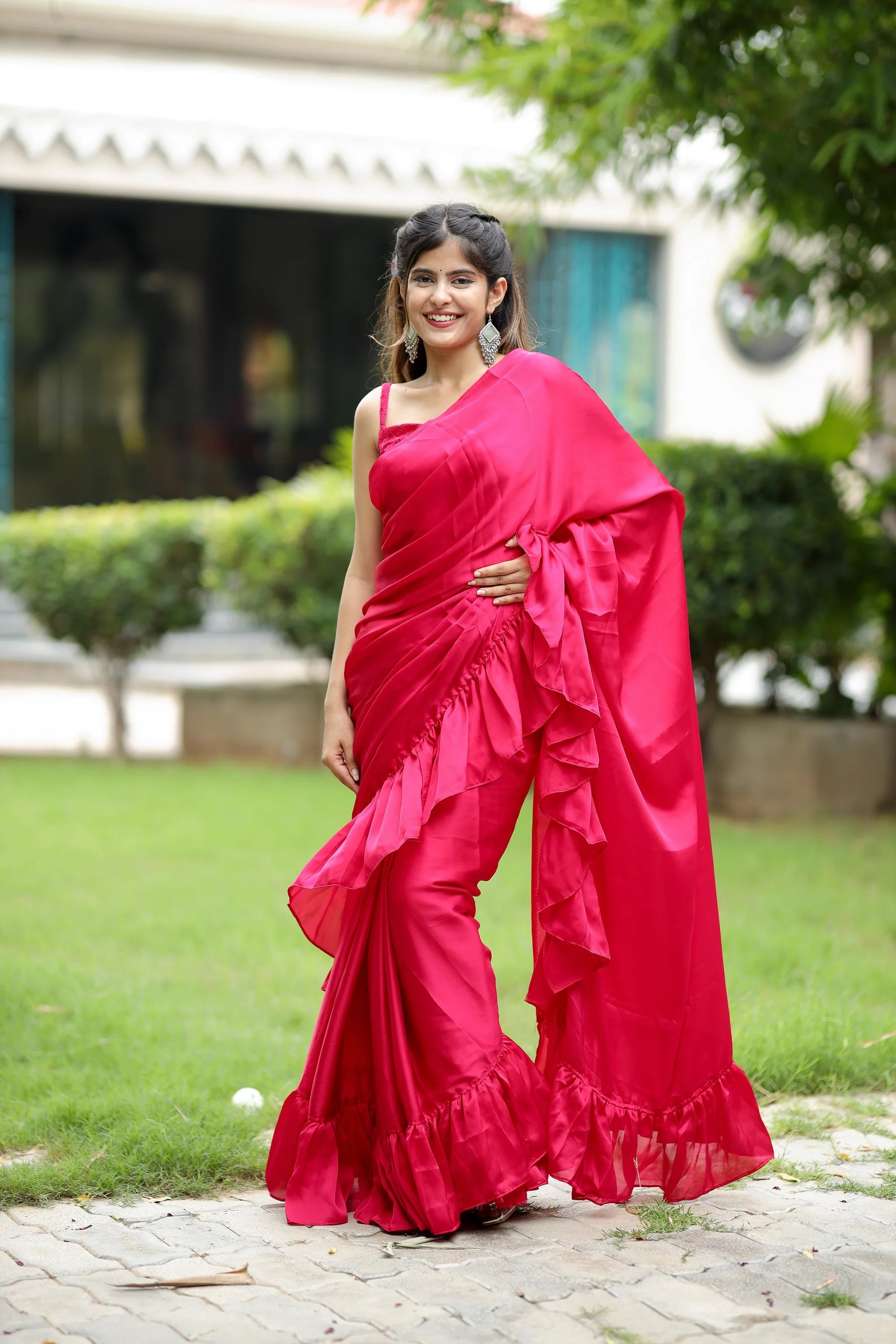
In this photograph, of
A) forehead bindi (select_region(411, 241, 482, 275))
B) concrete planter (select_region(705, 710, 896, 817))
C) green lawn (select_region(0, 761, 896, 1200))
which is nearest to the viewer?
forehead bindi (select_region(411, 241, 482, 275))

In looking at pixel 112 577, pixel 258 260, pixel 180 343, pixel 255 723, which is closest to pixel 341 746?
pixel 112 577

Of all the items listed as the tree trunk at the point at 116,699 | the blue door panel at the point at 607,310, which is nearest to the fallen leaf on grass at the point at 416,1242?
the tree trunk at the point at 116,699

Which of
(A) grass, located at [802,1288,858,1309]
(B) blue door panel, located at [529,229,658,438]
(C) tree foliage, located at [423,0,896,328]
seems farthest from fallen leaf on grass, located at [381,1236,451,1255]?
(B) blue door panel, located at [529,229,658,438]

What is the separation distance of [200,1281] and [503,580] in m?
1.31

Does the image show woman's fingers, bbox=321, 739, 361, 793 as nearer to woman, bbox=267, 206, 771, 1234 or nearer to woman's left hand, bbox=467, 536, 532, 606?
woman, bbox=267, 206, 771, 1234

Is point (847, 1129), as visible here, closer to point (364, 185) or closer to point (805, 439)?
point (805, 439)

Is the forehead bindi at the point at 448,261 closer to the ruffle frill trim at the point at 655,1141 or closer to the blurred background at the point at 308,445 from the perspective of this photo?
the ruffle frill trim at the point at 655,1141

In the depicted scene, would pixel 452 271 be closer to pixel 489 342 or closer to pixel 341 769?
pixel 489 342

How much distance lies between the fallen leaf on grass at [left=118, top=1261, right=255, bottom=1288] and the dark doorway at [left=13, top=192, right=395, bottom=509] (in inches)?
416

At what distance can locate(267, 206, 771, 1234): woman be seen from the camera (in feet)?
9.66

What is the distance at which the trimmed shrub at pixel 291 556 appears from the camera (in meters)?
8.34

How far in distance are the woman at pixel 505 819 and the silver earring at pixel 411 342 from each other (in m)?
0.01

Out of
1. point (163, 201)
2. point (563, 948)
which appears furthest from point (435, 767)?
point (163, 201)

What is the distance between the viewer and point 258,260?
44.6ft
